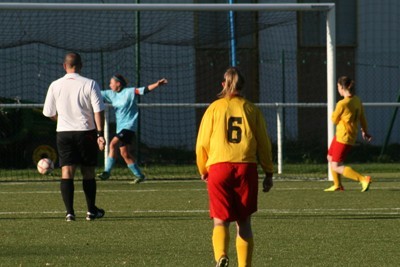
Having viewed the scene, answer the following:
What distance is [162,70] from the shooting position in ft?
80.4

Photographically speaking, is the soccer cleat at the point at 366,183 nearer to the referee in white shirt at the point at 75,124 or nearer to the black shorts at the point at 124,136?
the black shorts at the point at 124,136

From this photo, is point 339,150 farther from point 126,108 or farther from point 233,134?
point 233,134

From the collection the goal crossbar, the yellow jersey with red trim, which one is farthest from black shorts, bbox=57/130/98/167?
the goal crossbar

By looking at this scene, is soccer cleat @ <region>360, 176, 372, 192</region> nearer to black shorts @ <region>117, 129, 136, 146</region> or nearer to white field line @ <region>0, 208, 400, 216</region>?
white field line @ <region>0, 208, 400, 216</region>

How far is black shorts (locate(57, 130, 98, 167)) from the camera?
482 inches

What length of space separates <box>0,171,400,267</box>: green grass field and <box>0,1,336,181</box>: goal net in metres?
5.04

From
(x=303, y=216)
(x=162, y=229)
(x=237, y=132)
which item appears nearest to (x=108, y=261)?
(x=237, y=132)

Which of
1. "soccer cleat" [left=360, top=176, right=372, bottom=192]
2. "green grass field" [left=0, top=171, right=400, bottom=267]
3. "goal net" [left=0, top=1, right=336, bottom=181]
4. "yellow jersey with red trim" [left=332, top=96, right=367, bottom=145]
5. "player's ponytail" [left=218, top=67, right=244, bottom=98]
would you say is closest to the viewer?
"player's ponytail" [left=218, top=67, right=244, bottom=98]

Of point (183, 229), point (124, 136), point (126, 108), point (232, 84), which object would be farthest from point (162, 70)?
point (232, 84)

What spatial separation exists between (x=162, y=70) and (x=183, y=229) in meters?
13.4

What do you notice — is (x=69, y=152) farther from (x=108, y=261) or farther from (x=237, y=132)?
(x=237, y=132)

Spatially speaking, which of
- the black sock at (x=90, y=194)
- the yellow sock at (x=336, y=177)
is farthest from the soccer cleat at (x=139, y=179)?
the black sock at (x=90, y=194)

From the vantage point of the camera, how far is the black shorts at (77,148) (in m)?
12.2

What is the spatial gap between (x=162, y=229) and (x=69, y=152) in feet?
5.08
